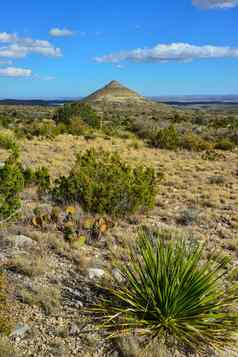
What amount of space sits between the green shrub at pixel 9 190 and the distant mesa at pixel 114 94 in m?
83.9

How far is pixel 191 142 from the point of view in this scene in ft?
70.5

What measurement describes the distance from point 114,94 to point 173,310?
318 feet

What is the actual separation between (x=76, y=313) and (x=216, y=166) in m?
13.3

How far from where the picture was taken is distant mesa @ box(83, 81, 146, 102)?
9247 cm

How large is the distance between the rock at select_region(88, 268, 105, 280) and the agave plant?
2.24 ft

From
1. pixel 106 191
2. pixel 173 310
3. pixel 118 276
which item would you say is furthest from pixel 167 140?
pixel 173 310

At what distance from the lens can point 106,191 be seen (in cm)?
802

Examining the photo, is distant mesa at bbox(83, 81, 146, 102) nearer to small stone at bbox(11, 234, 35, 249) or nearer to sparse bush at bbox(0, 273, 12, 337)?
small stone at bbox(11, 234, 35, 249)

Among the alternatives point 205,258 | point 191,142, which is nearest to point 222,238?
point 205,258

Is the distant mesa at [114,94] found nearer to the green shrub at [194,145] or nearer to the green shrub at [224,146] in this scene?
the green shrub at [224,146]

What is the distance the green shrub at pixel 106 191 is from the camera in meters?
8.01

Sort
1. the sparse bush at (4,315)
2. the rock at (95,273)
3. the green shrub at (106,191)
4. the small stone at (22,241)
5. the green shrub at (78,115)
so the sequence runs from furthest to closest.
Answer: the green shrub at (78,115) → the green shrub at (106,191) → the small stone at (22,241) → the rock at (95,273) → the sparse bush at (4,315)

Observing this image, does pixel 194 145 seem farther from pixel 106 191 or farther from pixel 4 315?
pixel 4 315

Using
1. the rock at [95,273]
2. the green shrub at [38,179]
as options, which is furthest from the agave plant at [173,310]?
the green shrub at [38,179]
